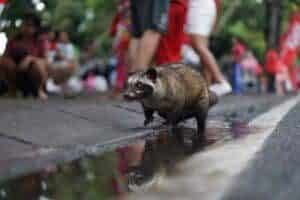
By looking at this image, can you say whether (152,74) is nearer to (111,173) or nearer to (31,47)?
(111,173)

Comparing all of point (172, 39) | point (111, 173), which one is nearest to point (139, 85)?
point (111, 173)

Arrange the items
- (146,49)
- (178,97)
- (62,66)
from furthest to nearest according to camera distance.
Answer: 1. (62,66)
2. (146,49)
3. (178,97)

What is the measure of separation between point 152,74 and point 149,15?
2.51 meters

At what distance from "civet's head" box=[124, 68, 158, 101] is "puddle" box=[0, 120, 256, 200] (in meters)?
0.34

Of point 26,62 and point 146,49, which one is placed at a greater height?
point 146,49

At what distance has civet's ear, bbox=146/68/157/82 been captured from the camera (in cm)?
611

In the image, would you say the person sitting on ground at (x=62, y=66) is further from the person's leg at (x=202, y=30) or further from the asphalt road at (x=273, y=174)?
the asphalt road at (x=273, y=174)

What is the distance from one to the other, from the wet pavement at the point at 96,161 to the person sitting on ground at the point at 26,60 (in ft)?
15.6

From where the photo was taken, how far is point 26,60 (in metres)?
11.7

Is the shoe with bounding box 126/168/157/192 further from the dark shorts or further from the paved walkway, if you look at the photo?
the dark shorts

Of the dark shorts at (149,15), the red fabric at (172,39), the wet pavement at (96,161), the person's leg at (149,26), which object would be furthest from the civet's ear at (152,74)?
the red fabric at (172,39)

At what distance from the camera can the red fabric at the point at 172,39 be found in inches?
371

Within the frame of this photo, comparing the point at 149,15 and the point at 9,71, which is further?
the point at 9,71

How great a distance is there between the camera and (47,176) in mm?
4324
